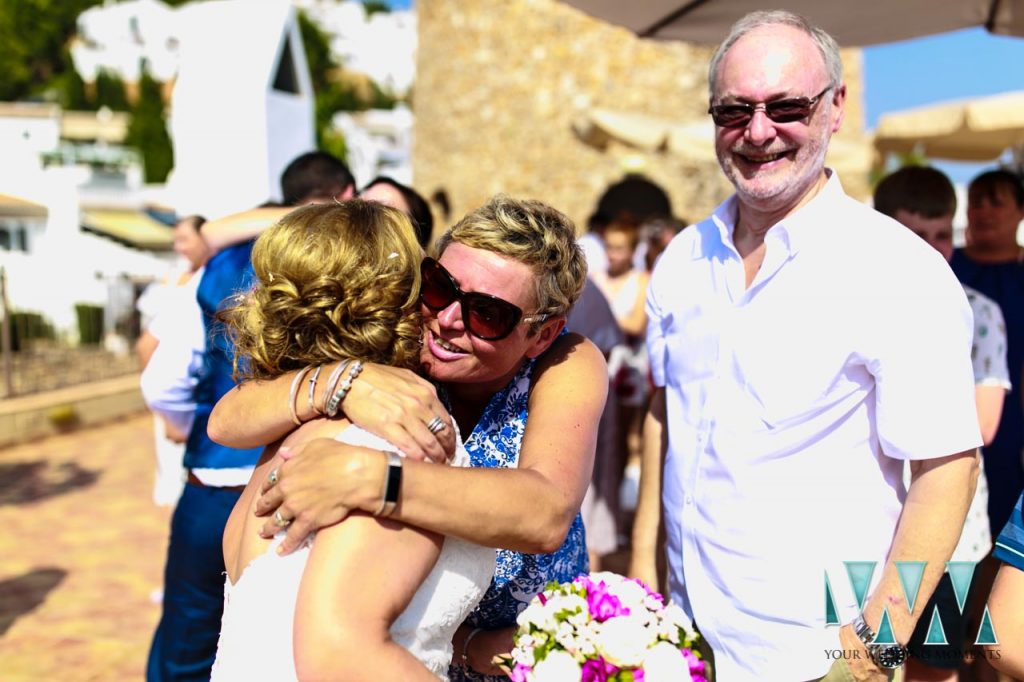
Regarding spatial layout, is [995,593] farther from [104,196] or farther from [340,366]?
[104,196]

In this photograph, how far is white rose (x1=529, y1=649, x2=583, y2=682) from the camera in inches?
58.6

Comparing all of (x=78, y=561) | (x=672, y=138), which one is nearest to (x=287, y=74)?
(x=672, y=138)

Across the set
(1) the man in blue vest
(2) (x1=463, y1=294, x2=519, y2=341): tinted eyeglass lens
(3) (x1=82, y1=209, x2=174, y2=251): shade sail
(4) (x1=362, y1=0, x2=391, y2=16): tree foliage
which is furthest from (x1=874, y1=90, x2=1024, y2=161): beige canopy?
(4) (x1=362, y1=0, x2=391, y2=16): tree foliage

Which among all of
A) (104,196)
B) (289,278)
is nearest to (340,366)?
(289,278)

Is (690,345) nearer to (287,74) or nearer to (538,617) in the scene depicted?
(538,617)

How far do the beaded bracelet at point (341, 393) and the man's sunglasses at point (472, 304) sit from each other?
0.25 meters

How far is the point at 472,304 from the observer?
167 cm

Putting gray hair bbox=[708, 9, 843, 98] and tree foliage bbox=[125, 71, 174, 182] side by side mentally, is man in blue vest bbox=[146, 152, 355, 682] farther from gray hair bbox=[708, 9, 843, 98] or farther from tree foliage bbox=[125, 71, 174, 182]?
tree foliage bbox=[125, 71, 174, 182]

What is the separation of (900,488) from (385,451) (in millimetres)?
1197

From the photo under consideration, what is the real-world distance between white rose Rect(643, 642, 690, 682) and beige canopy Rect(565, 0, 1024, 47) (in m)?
2.43

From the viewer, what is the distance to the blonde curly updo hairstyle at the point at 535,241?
1.72m

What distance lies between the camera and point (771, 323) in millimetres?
1989

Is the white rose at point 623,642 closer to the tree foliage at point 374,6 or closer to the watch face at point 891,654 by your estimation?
the watch face at point 891,654

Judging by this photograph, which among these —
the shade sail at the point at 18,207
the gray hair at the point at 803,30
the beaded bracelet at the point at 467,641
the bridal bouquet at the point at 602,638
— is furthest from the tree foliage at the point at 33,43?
the bridal bouquet at the point at 602,638
